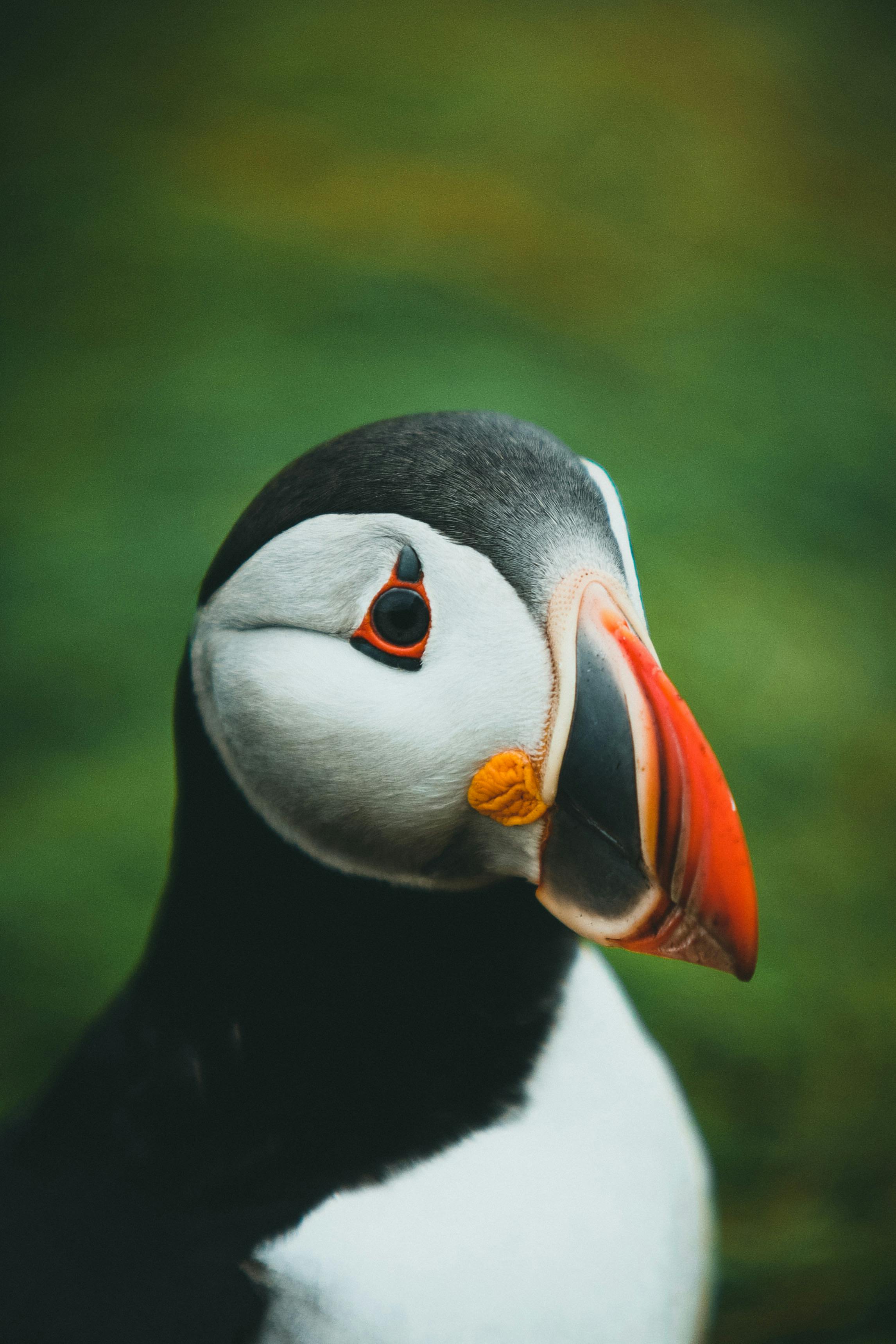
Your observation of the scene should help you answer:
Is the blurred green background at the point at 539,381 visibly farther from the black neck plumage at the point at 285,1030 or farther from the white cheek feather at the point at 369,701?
the white cheek feather at the point at 369,701

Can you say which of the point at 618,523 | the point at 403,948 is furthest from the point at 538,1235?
the point at 618,523

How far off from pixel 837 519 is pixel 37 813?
10.2 ft

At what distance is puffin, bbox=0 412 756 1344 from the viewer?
1100 millimetres

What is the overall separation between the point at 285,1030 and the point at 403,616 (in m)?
0.59

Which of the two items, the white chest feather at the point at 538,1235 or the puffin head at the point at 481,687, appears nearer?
the puffin head at the point at 481,687

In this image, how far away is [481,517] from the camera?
1135 mm

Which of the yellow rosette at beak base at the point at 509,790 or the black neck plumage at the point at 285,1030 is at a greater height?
the yellow rosette at beak base at the point at 509,790

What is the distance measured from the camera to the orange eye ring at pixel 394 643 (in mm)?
1122

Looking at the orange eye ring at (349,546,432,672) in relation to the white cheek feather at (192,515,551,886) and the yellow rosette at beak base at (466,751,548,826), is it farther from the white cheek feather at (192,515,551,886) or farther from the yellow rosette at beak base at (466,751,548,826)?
the yellow rosette at beak base at (466,751,548,826)

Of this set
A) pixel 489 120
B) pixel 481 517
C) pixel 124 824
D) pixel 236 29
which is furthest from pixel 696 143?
pixel 481 517

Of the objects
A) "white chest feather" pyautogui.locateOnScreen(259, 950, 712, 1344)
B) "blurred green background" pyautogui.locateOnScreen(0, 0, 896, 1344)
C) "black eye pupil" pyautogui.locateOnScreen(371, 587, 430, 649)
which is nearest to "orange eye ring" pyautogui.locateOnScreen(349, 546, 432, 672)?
"black eye pupil" pyautogui.locateOnScreen(371, 587, 430, 649)

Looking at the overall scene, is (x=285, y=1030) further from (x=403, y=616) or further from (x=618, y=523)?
(x=618, y=523)

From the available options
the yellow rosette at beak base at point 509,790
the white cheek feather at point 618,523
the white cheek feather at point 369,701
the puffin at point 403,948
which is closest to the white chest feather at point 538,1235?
the puffin at point 403,948

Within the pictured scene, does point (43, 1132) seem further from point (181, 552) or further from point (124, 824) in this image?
point (181, 552)
